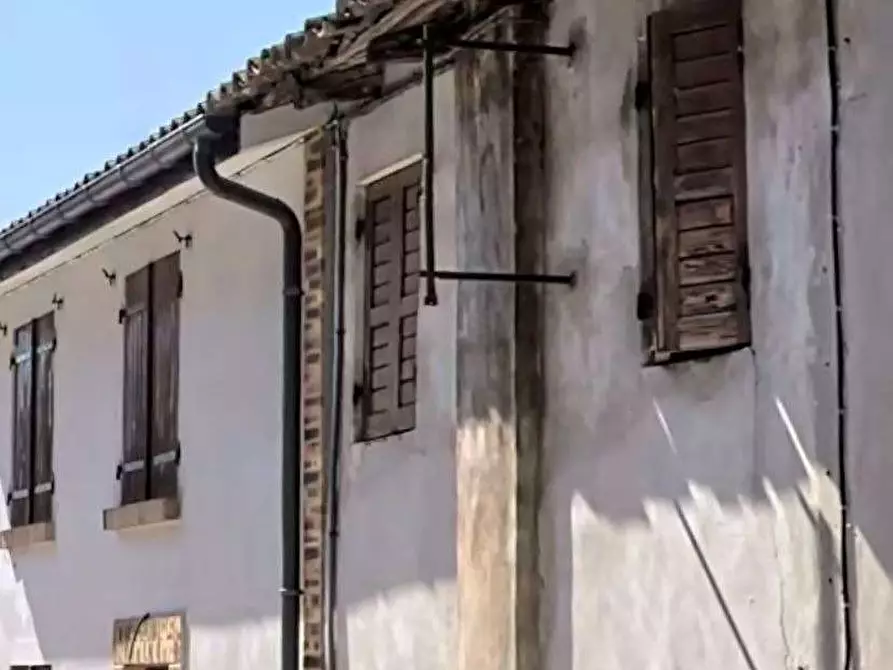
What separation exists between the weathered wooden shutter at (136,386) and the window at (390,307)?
3214mm

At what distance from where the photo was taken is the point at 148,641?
1210cm

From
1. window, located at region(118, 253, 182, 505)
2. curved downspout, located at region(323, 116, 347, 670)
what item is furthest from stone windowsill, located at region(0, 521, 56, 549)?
curved downspout, located at region(323, 116, 347, 670)

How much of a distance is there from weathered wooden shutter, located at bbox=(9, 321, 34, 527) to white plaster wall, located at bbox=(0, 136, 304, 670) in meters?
0.27

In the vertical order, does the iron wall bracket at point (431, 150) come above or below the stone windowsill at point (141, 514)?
above

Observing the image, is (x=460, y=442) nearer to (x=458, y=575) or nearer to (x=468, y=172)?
(x=458, y=575)

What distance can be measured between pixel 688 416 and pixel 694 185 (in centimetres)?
81

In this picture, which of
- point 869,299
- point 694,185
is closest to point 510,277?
point 694,185

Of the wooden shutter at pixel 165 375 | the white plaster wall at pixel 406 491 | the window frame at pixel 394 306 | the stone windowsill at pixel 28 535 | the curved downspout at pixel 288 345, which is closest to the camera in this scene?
the white plaster wall at pixel 406 491

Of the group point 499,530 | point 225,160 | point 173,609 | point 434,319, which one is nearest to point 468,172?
point 434,319

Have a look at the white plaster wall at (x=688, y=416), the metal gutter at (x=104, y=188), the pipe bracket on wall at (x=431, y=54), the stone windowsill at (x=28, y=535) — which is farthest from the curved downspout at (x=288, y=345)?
the stone windowsill at (x=28, y=535)

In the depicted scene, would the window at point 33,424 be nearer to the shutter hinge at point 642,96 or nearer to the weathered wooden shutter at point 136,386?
the weathered wooden shutter at point 136,386

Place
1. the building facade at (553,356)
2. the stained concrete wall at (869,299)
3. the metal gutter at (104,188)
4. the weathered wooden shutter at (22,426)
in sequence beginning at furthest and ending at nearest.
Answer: the weathered wooden shutter at (22,426)
the metal gutter at (104,188)
the building facade at (553,356)
the stained concrete wall at (869,299)

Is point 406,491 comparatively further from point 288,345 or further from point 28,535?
point 28,535

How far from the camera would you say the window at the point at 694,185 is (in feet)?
22.7
